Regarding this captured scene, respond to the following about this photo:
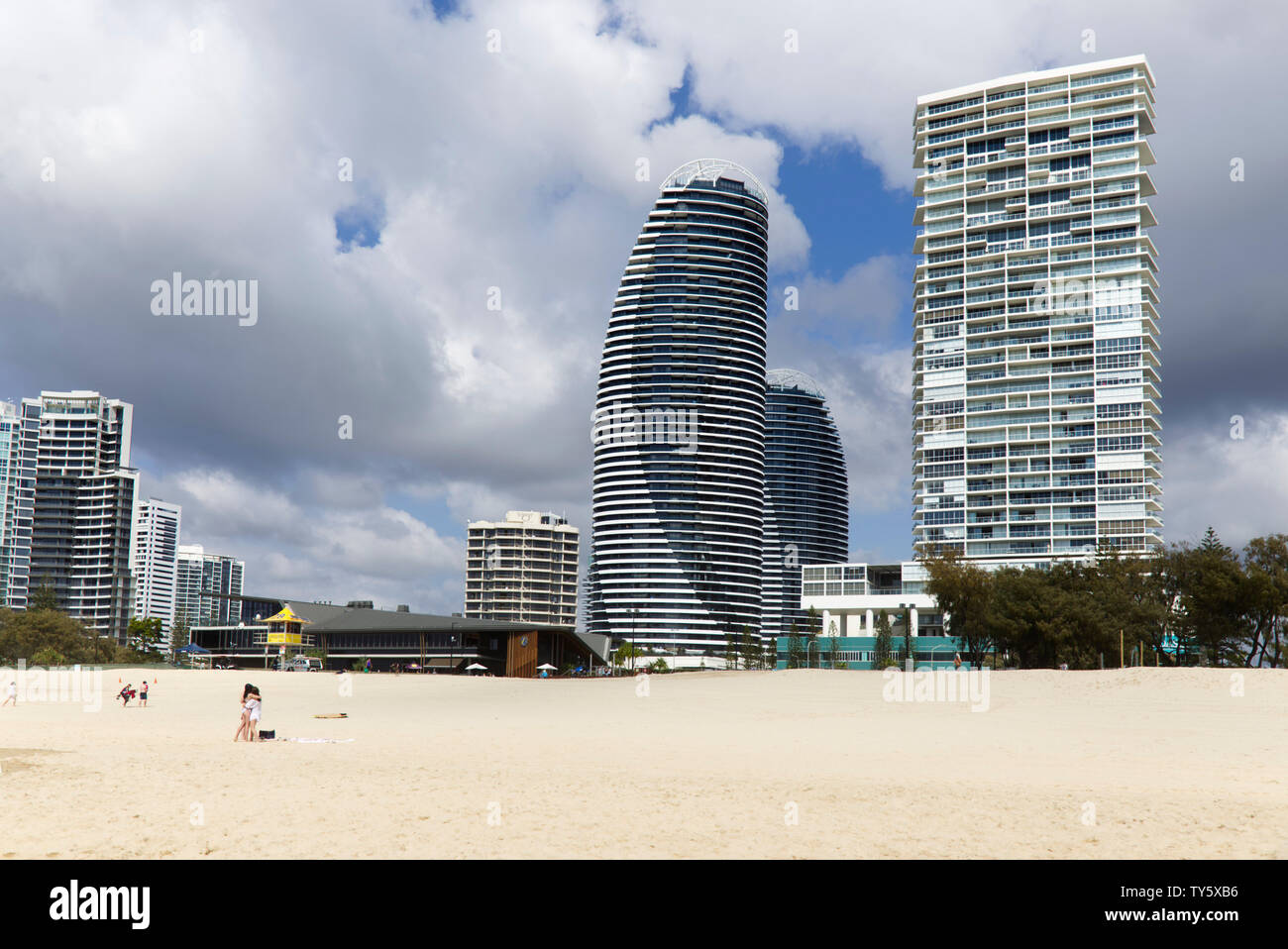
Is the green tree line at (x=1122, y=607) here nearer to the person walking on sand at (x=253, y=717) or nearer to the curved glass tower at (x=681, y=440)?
the person walking on sand at (x=253, y=717)

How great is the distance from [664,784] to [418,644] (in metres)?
90.7

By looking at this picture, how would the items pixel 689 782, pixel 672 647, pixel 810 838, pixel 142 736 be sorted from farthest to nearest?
pixel 672 647 < pixel 142 736 < pixel 689 782 < pixel 810 838

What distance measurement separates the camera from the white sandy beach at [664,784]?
39.5 feet

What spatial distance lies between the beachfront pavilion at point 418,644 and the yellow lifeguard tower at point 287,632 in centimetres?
34

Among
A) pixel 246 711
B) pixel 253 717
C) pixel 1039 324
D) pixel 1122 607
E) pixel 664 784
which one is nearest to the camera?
pixel 664 784

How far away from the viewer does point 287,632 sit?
4188 inches

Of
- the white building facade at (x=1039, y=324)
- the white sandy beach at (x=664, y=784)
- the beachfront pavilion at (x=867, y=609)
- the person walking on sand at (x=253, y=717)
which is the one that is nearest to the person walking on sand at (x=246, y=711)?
the person walking on sand at (x=253, y=717)

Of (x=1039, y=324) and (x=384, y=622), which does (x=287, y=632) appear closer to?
(x=384, y=622)

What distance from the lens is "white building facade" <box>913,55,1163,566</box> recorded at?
139250 mm

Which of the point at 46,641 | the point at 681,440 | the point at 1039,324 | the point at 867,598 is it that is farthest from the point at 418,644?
the point at 1039,324
